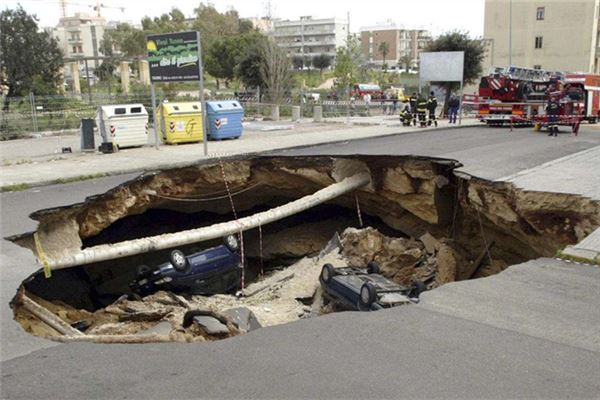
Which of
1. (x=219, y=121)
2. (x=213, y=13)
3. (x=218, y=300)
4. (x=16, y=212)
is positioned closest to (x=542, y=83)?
(x=219, y=121)

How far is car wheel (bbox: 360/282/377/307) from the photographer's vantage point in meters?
6.93

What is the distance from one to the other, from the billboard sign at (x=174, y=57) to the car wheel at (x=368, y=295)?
9.58 metres

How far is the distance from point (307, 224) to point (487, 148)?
5373mm

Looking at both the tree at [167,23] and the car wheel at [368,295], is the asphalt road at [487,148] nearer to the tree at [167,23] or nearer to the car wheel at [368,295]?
the car wheel at [368,295]

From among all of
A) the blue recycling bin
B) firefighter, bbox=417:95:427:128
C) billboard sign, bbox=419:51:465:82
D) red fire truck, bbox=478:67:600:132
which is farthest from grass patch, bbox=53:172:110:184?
billboard sign, bbox=419:51:465:82

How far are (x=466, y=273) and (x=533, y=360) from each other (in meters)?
8.12

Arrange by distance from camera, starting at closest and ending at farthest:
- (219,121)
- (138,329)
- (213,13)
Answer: (138,329) < (219,121) < (213,13)

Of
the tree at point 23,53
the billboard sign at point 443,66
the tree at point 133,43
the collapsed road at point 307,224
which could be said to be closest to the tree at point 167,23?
the tree at point 133,43

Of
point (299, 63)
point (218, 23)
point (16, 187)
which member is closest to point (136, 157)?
point (16, 187)

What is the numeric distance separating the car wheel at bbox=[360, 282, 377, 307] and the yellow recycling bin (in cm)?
1241

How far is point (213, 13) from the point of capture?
78938 mm

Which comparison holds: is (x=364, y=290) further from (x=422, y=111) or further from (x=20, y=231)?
(x=422, y=111)

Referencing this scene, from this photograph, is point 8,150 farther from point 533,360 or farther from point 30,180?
point 533,360

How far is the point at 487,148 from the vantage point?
51.5 ft
